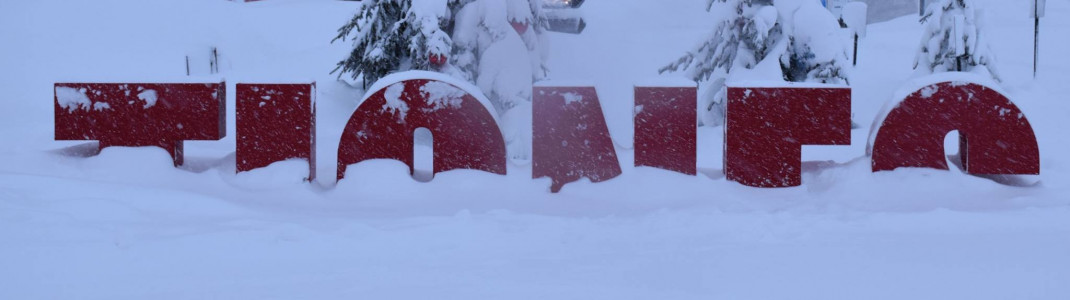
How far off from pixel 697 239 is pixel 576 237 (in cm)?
76

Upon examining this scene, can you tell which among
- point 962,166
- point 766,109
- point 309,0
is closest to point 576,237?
point 766,109

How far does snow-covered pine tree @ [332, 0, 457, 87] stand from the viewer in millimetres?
10500

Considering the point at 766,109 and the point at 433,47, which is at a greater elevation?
the point at 433,47

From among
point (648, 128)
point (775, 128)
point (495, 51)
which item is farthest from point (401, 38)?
point (775, 128)

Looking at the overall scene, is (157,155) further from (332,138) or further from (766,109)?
(766,109)

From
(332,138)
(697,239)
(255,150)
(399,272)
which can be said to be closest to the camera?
(399,272)

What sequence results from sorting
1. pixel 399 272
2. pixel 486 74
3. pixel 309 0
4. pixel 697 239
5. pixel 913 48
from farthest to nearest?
pixel 309 0
pixel 913 48
pixel 486 74
pixel 697 239
pixel 399 272

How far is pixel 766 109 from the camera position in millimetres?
7508

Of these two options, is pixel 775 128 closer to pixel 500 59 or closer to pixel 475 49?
pixel 500 59

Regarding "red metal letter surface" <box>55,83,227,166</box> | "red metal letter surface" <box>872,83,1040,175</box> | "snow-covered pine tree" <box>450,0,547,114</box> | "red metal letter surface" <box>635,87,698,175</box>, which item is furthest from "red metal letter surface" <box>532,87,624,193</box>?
"snow-covered pine tree" <box>450,0,547,114</box>

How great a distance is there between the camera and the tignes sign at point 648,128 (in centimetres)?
745

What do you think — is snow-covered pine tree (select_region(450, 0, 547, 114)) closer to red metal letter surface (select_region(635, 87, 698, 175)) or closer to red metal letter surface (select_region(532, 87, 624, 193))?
red metal letter surface (select_region(532, 87, 624, 193))

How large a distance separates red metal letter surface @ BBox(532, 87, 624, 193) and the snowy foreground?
161mm

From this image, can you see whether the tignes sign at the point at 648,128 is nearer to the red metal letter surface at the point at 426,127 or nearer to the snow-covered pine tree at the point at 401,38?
the red metal letter surface at the point at 426,127
